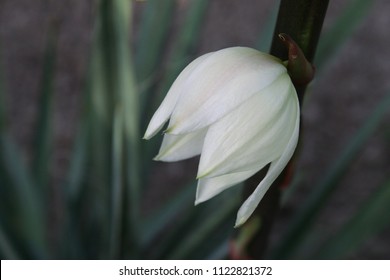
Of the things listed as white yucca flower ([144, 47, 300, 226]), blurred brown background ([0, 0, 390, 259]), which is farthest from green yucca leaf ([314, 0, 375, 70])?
white yucca flower ([144, 47, 300, 226])

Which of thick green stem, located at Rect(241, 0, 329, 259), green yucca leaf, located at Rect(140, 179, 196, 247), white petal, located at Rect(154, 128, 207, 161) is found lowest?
green yucca leaf, located at Rect(140, 179, 196, 247)

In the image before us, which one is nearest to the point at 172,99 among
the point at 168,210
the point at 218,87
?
the point at 218,87

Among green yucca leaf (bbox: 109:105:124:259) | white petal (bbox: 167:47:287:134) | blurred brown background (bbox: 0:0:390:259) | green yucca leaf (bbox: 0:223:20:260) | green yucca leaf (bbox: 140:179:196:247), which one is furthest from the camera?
blurred brown background (bbox: 0:0:390:259)

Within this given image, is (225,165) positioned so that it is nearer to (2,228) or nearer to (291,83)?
(291,83)

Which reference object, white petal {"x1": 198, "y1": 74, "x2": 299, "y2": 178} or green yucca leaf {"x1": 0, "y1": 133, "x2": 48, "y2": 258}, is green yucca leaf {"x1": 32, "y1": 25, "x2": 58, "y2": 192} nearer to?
green yucca leaf {"x1": 0, "y1": 133, "x2": 48, "y2": 258}

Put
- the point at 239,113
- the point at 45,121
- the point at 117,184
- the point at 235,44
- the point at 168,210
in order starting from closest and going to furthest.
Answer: the point at 239,113 → the point at 117,184 → the point at 45,121 → the point at 168,210 → the point at 235,44

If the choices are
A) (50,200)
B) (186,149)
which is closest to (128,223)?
(186,149)

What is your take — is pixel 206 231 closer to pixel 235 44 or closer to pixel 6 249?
pixel 6 249

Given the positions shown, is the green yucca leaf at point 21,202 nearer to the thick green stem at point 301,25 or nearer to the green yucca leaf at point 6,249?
the green yucca leaf at point 6,249
